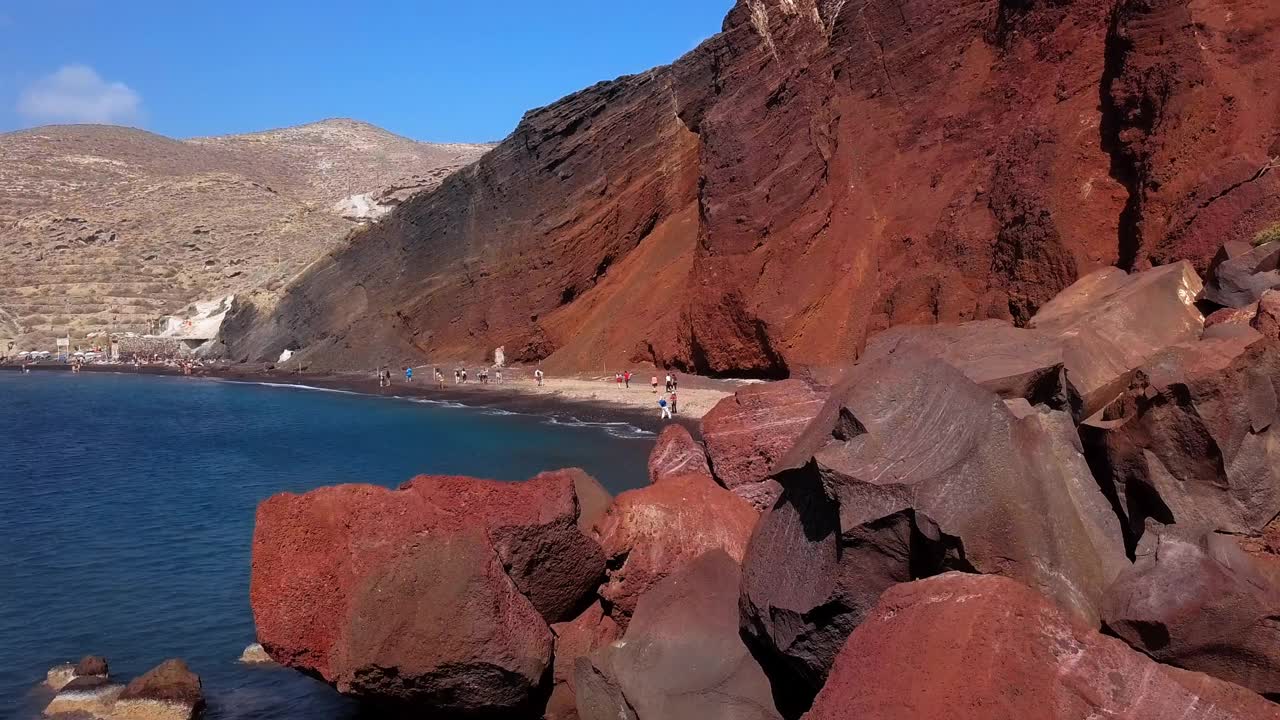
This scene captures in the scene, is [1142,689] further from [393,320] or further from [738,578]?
[393,320]

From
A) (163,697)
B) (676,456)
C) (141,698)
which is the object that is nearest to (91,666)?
(141,698)

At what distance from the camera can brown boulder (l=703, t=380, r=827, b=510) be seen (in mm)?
8438

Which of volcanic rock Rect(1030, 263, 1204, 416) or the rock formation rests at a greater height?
volcanic rock Rect(1030, 263, 1204, 416)

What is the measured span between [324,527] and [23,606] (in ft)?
30.3

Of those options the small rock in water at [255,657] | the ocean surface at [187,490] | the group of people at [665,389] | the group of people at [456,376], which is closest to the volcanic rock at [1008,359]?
the ocean surface at [187,490]

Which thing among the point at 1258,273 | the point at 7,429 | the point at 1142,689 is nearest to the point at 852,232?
the point at 1258,273

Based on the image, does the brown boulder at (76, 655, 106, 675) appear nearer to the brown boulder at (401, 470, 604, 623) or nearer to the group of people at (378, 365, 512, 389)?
the brown boulder at (401, 470, 604, 623)

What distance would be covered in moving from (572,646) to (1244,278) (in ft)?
23.8

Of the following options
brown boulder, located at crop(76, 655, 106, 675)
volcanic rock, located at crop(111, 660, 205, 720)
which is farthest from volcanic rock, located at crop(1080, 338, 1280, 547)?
brown boulder, located at crop(76, 655, 106, 675)

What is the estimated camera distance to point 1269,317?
6.96 metres

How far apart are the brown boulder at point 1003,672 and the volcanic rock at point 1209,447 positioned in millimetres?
1752

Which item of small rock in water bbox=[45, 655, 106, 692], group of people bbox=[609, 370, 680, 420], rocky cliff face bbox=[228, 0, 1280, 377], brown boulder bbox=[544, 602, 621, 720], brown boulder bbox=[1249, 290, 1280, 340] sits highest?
rocky cliff face bbox=[228, 0, 1280, 377]

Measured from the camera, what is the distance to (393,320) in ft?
182

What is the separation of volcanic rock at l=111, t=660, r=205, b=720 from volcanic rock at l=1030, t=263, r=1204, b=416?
28.0 feet
